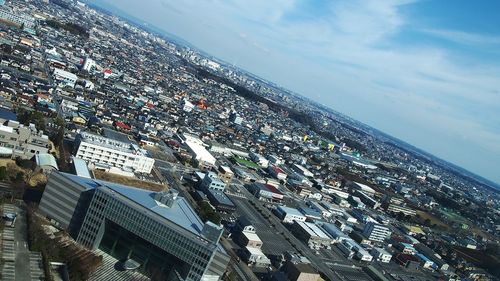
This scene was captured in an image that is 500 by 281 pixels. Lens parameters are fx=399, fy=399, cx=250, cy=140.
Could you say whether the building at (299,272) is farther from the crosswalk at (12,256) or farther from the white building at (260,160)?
the white building at (260,160)

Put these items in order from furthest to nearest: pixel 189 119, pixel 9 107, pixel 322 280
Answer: pixel 189 119, pixel 9 107, pixel 322 280

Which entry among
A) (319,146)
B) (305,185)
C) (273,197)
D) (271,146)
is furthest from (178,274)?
(319,146)

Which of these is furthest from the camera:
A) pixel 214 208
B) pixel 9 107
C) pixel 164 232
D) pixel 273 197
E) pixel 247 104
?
pixel 247 104

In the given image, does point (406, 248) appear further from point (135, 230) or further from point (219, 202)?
point (135, 230)

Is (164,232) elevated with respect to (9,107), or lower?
elevated

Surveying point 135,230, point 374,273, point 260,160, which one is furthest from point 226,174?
point 135,230

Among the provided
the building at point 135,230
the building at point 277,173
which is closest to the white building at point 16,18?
the building at point 277,173

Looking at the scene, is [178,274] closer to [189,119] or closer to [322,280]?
[322,280]
